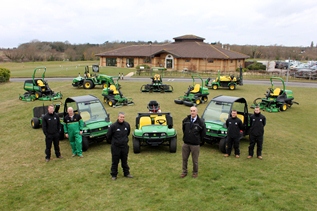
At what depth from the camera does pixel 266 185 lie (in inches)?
273

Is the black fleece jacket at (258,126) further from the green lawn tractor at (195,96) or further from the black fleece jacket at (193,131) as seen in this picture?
the green lawn tractor at (195,96)

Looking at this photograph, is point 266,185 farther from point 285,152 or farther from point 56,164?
point 56,164

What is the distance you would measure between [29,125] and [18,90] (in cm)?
1389

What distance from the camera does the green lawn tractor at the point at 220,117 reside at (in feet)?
31.3

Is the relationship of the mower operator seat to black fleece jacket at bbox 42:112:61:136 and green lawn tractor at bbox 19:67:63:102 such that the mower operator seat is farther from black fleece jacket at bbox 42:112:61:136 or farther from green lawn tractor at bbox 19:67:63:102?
black fleece jacket at bbox 42:112:61:136

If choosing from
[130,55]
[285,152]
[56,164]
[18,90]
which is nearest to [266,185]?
[285,152]

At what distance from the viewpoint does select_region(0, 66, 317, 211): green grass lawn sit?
6.12 metres

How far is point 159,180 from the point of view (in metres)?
7.30

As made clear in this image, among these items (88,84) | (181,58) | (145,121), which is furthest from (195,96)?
(181,58)

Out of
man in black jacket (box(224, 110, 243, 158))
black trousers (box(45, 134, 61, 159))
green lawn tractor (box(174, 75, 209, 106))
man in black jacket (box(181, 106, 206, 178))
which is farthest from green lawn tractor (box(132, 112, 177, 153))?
green lawn tractor (box(174, 75, 209, 106))

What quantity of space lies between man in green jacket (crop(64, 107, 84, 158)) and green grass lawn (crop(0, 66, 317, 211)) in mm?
399

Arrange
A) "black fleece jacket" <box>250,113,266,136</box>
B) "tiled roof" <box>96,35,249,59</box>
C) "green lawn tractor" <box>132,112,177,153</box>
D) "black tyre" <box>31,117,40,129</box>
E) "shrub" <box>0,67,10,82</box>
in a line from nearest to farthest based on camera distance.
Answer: "black fleece jacket" <box>250,113,266,136</box> → "green lawn tractor" <box>132,112,177,153</box> → "black tyre" <box>31,117,40,129</box> → "shrub" <box>0,67,10,82</box> → "tiled roof" <box>96,35,249,59</box>

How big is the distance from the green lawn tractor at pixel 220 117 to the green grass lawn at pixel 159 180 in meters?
0.46

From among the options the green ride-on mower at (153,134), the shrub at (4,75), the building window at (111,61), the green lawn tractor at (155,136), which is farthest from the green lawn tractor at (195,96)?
the building window at (111,61)
